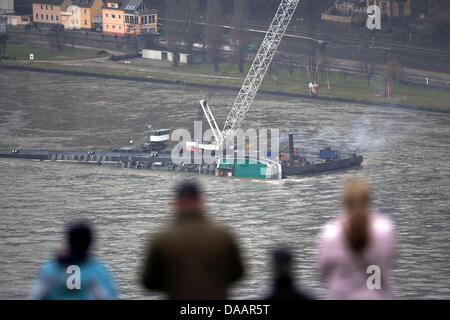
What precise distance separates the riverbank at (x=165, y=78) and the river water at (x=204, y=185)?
583 millimetres

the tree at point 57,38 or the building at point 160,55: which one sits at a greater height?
the tree at point 57,38

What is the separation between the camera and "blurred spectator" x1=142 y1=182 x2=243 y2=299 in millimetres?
4109

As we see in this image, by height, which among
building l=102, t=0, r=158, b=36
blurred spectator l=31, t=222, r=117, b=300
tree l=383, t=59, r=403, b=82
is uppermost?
building l=102, t=0, r=158, b=36

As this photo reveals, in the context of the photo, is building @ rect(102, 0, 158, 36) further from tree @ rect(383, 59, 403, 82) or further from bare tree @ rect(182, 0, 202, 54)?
tree @ rect(383, 59, 403, 82)

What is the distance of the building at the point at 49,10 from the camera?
185 feet

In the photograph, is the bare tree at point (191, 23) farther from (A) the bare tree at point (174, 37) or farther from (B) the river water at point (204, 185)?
(B) the river water at point (204, 185)

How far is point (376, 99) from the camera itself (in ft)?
131

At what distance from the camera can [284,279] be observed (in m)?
3.94

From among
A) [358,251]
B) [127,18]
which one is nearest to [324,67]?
[127,18]

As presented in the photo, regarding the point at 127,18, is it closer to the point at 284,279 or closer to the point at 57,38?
the point at 57,38

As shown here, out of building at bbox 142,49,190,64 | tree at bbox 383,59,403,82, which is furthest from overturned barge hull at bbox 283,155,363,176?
building at bbox 142,49,190,64

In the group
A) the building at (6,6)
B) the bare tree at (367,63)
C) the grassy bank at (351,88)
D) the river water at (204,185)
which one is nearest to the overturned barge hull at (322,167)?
the river water at (204,185)

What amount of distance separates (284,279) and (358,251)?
49 centimetres

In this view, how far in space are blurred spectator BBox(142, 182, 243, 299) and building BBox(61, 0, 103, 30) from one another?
52.2 m
